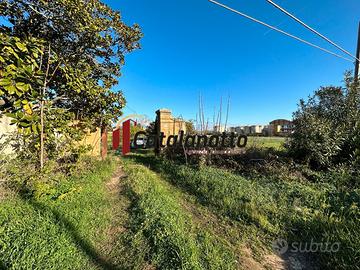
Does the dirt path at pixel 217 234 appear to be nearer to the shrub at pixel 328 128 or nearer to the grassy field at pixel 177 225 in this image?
the grassy field at pixel 177 225

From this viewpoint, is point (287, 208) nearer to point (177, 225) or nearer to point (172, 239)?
point (177, 225)

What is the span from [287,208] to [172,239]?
6.74ft

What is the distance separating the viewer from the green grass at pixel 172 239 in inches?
80.4

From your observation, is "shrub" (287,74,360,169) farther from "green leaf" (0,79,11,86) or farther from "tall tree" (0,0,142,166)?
"green leaf" (0,79,11,86)

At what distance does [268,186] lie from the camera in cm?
403

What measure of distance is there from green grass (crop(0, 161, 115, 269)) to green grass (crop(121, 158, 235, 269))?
0.47 metres

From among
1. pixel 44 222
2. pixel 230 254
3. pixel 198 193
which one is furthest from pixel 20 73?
pixel 198 193

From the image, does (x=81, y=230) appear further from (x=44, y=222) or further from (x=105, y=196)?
(x=105, y=196)

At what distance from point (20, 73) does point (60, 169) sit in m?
2.79

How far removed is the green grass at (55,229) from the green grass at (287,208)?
1.89 m

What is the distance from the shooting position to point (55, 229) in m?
2.42

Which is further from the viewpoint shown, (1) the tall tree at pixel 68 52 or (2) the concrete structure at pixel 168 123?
(2) the concrete structure at pixel 168 123

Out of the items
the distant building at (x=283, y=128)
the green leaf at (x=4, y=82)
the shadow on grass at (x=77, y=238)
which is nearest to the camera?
the green leaf at (x=4, y=82)

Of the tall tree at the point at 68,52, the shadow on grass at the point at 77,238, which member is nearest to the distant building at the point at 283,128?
the tall tree at the point at 68,52
